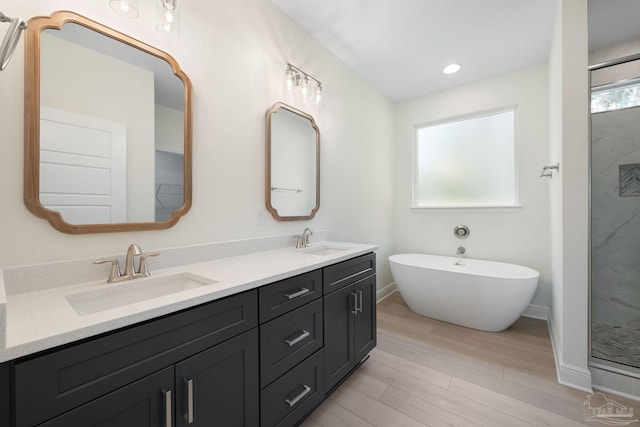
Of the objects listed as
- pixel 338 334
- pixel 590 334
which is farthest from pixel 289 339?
pixel 590 334

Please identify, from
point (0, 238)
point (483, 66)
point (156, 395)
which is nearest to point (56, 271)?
point (0, 238)

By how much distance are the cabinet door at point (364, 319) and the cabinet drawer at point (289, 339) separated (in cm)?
42

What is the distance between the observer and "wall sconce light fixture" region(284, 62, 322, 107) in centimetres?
197

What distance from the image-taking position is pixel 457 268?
2863 millimetres

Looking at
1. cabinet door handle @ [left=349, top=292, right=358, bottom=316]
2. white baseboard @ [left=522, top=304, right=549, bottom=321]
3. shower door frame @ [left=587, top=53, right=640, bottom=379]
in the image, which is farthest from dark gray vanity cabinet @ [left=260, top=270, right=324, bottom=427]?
white baseboard @ [left=522, top=304, right=549, bottom=321]

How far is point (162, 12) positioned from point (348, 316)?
1.92 m

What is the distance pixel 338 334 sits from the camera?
5.12 feet

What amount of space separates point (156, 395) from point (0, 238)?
2.61 ft

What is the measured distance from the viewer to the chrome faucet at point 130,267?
106 cm

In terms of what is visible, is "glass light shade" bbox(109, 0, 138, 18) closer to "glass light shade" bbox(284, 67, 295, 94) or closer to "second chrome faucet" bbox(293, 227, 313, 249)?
"glass light shade" bbox(284, 67, 295, 94)

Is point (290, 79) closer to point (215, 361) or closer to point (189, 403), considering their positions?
point (215, 361)

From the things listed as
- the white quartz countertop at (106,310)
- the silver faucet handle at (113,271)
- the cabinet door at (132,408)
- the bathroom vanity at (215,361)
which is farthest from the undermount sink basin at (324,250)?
the cabinet door at (132,408)

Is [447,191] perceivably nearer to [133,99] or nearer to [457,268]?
[457,268]

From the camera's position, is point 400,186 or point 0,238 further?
point 400,186
